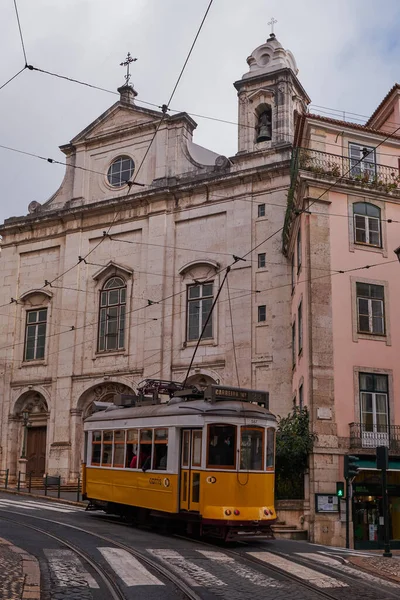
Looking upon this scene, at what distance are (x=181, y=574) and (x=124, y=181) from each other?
86.9ft

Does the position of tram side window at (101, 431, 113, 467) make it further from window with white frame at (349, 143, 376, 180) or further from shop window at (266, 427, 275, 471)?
window with white frame at (349, 143, 376, 180)

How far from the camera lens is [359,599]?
9797 mm

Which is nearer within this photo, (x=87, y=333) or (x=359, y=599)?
(x=359, y=599)

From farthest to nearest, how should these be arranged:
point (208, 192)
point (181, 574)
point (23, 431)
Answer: point (23, 431) < point (208, 192) < point (181, 574)

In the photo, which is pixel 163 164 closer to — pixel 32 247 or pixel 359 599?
pixel 32 247

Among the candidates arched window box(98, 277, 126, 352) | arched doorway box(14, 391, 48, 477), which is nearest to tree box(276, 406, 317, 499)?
arched window box(98, 277, 126, 352)

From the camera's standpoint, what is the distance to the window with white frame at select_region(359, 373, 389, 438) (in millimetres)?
21531

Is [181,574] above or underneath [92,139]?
underneath

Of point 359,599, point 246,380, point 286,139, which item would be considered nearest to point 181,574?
point 359,599

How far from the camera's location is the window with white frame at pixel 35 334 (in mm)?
35562

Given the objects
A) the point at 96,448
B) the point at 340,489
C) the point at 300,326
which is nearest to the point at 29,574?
the point at 96,448

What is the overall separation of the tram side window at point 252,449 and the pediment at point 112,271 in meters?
19.1

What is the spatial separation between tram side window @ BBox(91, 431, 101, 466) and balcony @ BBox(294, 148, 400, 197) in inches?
392

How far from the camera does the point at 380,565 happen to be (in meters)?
13.5
